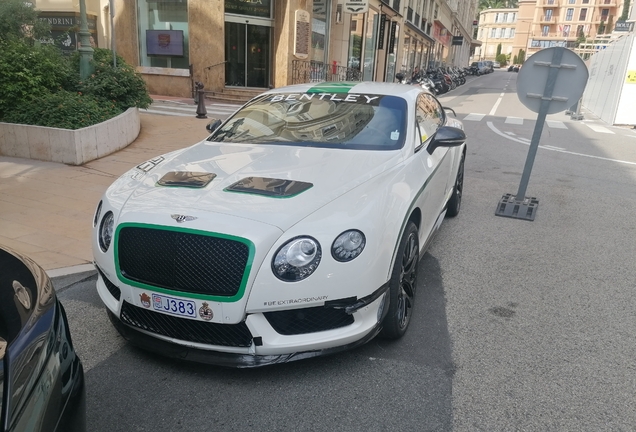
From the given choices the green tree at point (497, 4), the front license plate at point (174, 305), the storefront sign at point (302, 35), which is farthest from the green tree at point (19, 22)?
the green tree at point (497, 4)

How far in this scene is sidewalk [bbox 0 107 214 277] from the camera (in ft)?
15.1

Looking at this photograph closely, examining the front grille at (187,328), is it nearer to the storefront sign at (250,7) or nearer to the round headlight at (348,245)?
the round headlight at (348,245)

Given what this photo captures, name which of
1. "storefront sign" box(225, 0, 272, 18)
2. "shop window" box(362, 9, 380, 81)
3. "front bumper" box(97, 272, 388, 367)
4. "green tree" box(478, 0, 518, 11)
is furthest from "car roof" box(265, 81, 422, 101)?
"green tree" box(478, 0, 518, 11)

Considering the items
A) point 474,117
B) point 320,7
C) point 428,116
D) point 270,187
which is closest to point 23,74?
point 428,116

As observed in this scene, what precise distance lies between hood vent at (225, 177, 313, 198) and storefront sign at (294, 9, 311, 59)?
1677 centimetres

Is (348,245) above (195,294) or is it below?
above

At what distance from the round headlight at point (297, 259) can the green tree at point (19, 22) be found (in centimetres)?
906

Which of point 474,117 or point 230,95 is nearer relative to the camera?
point 230,95

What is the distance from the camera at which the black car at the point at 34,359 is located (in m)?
1.42

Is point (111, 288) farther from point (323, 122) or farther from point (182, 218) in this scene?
point (323, 122)

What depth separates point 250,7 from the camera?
18750 mm

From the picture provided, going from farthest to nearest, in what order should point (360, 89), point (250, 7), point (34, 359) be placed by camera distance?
point (250, 7) < point (360, 89) < point (34, 359)

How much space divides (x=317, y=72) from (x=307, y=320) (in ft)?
63.8

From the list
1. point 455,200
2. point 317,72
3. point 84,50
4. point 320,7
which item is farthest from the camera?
point 320,7
